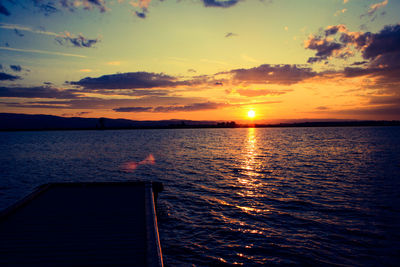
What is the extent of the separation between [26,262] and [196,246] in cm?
634

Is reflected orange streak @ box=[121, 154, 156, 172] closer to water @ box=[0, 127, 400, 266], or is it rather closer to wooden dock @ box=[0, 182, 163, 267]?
water @ box=[0, 127, 400, 266]

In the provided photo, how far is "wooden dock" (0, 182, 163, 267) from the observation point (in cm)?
662

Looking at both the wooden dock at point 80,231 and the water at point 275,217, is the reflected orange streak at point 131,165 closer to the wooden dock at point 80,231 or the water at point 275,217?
the water at point 275,217

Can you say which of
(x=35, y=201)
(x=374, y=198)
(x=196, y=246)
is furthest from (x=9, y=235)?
(x=374, y=198)

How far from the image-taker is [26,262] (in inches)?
251

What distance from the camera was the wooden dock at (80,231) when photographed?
6.62m

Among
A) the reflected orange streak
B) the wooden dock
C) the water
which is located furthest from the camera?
the reflected orange streak

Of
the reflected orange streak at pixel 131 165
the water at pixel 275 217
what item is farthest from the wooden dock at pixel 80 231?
the reflected orange streak at pixel 131 165

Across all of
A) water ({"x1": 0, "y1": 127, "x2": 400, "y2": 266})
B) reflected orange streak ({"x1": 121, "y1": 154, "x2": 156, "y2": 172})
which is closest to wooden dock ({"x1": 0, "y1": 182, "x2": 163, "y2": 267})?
water ({"x1": 0, "y1": 127, "x2": 400, "y2": 266})

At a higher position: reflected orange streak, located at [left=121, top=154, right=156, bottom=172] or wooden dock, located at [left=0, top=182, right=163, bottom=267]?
wooden dock, located at [left=0, top=182, right=163, bottom=267]

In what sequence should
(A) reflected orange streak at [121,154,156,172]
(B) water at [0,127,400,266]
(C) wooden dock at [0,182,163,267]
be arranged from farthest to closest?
(A) reflected orange streak at [121,154,156,172], (B) water at [0,127,400,266], (C) wooden dock at [0,182,163,267]

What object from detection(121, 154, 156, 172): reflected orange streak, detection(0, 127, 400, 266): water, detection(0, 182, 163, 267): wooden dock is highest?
detection(0, 182, 163, 267): wooden dock

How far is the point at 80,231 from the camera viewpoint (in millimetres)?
8477

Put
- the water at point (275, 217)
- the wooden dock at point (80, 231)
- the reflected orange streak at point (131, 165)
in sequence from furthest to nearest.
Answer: the reflected orange streak at point (131, 165) < the water at point (275, 217) < the wooden dock at point (80, 231)
